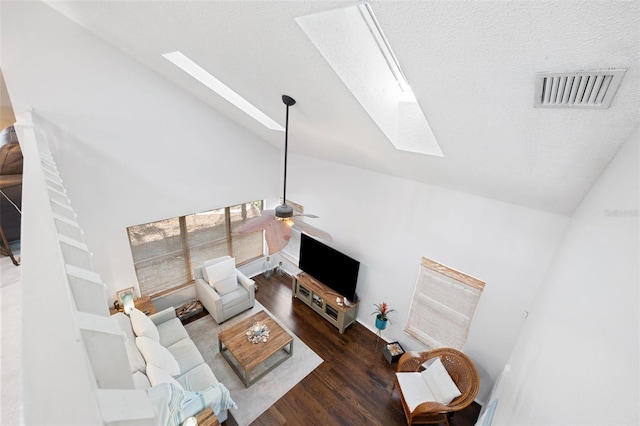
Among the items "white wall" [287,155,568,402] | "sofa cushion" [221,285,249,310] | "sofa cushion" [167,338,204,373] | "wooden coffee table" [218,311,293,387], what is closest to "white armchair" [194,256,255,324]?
"sofa cushion" [221,285,249,310]

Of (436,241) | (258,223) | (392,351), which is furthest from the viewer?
(392,351)

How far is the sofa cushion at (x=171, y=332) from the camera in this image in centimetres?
409

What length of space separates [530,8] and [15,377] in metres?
2.75

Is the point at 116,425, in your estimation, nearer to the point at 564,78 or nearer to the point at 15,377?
the point at 15,377

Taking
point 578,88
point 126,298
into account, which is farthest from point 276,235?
point 126,298

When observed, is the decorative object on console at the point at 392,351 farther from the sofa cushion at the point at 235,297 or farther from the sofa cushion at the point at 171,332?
the sofa cushion at the point at 171,332

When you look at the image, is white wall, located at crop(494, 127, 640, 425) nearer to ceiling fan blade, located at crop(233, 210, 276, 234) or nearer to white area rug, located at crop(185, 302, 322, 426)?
ceiling fan blade, located at crop(233, 210, 276, 234)

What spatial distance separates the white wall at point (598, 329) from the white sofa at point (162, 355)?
3.27 m

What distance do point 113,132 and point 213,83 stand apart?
5.47 feet

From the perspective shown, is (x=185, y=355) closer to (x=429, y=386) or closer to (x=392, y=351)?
(x=392, y=351)

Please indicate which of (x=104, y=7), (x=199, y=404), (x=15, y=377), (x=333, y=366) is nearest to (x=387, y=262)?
(x=333, y=366)

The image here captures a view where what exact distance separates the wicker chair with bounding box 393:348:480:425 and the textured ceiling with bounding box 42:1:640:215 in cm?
223

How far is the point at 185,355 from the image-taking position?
12.7 ft

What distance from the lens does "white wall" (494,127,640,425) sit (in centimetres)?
83
